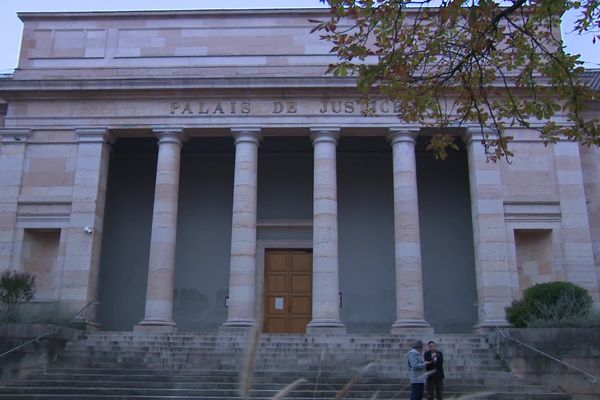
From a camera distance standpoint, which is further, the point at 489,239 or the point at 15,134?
the point at 15,134

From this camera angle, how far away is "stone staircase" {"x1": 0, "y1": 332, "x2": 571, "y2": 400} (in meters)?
14.0

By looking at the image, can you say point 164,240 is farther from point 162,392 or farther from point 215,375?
point 162,392

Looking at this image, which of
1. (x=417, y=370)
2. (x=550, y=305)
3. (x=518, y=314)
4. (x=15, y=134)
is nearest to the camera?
(x=417, y=370)

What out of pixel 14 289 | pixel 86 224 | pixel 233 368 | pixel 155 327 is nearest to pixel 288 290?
pixel 155 327

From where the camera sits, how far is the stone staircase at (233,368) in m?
14.0

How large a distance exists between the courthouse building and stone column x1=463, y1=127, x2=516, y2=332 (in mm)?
55

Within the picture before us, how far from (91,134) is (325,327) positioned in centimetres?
941

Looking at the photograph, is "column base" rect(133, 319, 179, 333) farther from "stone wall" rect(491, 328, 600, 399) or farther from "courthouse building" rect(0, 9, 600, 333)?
"stone wall" rect(491, 328, 600, 399)

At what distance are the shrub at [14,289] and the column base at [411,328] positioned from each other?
1020 centimetres

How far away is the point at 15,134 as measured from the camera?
21.3 metres

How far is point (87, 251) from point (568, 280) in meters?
14.1

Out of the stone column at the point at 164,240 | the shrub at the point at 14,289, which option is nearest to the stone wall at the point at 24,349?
the shrub at the point at 14,289

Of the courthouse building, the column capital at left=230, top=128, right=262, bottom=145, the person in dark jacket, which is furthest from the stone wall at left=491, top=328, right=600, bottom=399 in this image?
the column capital at left=230, top=128, right=262, bottom=145

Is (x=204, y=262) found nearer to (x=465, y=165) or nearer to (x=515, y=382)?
(x=465, y=165)
